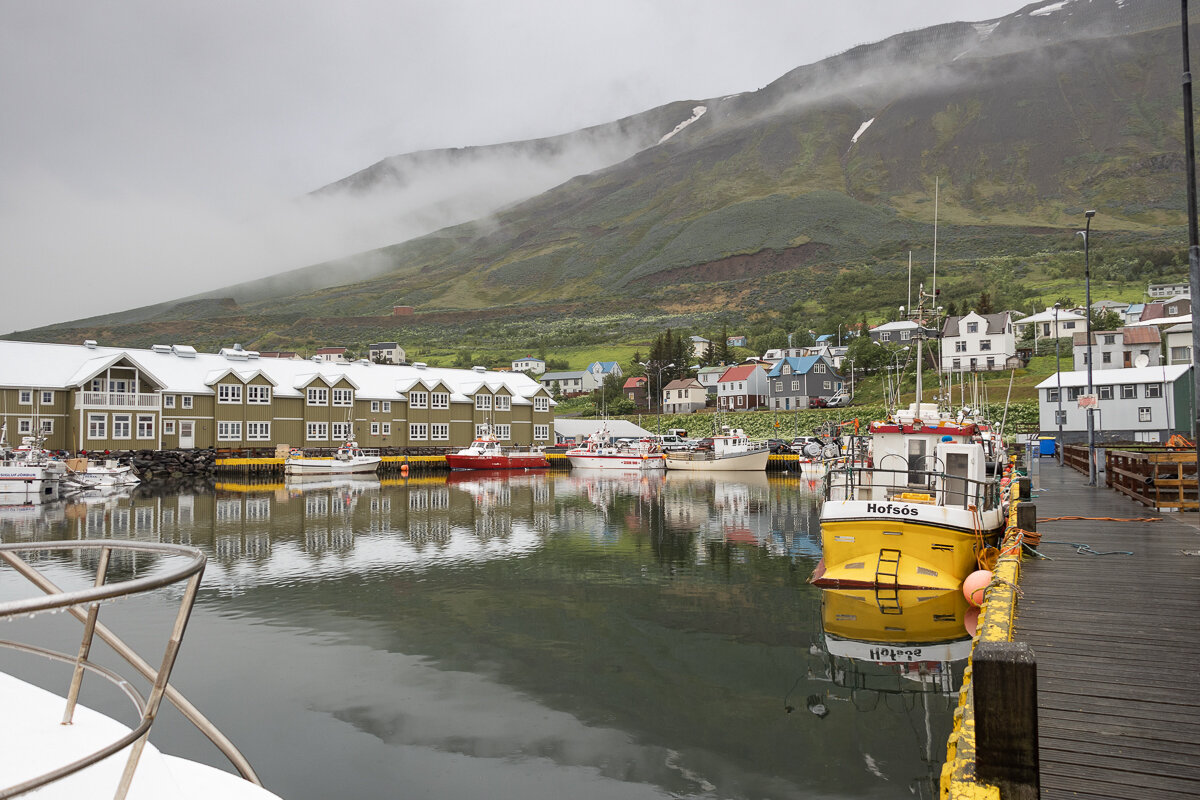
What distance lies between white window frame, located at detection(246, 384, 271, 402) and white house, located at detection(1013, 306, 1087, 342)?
87.2 m

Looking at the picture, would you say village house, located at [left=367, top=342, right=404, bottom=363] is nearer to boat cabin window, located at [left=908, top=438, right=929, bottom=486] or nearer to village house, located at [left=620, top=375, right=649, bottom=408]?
village house, located at [left=620, top=375, right=649, bottom=408]

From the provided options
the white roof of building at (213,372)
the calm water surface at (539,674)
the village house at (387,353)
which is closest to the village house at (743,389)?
the white roof of building at (213,372)

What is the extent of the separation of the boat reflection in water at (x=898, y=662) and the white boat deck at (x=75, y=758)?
679 centimetres

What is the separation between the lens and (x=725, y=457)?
62.6 metres

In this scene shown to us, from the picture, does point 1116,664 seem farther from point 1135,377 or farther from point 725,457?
point 725,457

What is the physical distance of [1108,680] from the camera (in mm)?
6633

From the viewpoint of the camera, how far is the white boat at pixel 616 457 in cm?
6575

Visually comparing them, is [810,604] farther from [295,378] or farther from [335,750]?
[295,378]

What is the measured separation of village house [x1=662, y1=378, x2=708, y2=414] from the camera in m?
112

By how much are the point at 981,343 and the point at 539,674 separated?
9462 cm

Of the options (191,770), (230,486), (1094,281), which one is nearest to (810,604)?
(191,770)

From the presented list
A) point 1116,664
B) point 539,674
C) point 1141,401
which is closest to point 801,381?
point 1141,401

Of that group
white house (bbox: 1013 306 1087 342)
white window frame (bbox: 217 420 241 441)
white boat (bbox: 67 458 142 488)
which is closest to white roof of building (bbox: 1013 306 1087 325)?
white house (bbox: 1013 306 1087 342)

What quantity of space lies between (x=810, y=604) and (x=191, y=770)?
13738 mm
